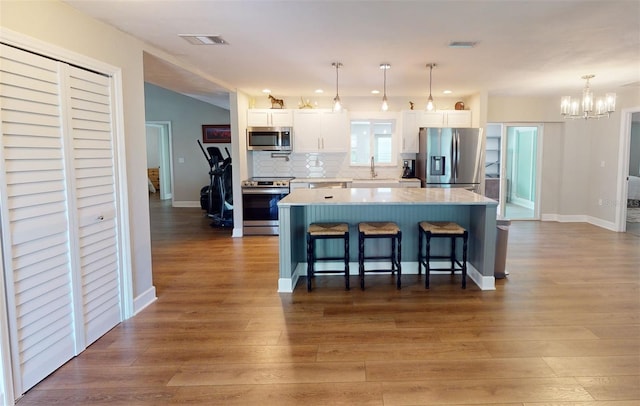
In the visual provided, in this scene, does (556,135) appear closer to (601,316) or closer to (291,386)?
(601,316)

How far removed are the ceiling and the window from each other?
1.36m

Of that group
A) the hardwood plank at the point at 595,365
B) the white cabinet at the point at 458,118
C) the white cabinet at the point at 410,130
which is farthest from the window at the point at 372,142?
the hardwood plank at the point at 595,365

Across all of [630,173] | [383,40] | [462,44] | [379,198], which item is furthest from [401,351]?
[630,173]

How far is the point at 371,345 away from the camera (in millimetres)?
2721

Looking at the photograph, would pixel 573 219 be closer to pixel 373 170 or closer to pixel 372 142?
pixel 373 170

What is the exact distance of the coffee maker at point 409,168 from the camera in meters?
6.79

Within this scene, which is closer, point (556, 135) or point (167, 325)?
point (167, 325)

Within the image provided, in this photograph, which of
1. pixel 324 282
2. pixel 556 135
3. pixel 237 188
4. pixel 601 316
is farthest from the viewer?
pixel 556 135

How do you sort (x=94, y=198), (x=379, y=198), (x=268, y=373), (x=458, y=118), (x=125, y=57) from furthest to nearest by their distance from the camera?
(x=458, y=118) < (x=379, y=198) < (x=125, y=57) < (x=94, y=198) < (x=268, y=373)

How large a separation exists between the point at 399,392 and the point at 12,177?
2386 millimetres

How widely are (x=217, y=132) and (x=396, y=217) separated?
21.1ft

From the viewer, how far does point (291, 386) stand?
7.43 feet

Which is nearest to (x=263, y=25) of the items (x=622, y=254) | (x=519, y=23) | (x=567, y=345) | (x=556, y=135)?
(x=519, y=23)

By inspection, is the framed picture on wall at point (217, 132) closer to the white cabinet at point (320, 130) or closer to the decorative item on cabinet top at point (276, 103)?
the decorative item on cabinet top at point (276, 103)
